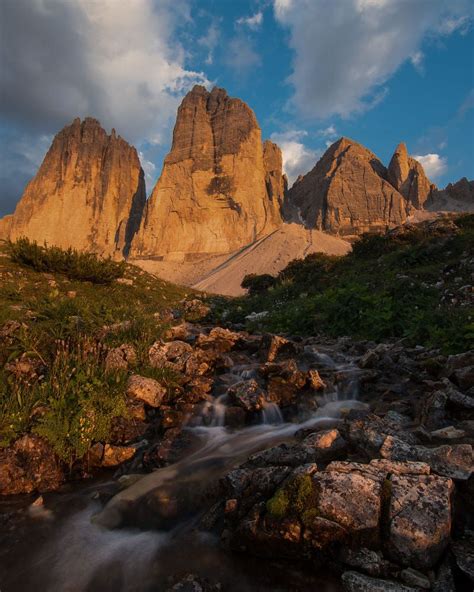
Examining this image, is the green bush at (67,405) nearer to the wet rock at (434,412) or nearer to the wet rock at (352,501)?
the wet rock at (352,501)

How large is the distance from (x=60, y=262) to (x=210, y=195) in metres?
73.5

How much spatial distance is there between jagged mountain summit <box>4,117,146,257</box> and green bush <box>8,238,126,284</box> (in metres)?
78.4

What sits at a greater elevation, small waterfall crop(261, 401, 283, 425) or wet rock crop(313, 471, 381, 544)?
wet rock crop(313, 471, 381, 544)

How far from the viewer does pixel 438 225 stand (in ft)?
69.6

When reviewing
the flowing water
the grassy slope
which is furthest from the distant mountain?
the flowing water

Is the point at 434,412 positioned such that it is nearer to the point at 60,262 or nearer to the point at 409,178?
the point at 60,262

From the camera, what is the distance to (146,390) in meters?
6.11

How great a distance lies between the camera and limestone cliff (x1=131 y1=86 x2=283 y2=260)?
8538cm

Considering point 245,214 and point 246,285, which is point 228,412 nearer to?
point 246,285

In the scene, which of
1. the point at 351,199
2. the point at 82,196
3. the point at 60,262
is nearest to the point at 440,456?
the point at 60,262

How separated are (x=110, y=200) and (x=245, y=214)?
136 ft

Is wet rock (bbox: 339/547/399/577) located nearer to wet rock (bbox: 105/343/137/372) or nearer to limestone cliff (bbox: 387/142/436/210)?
wet rock (bbox: 105/343/137/372)

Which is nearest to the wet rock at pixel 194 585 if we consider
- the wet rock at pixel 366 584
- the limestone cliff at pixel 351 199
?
the wet rock at pixel 366 584

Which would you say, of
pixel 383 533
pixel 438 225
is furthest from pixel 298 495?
pixel 438 225
